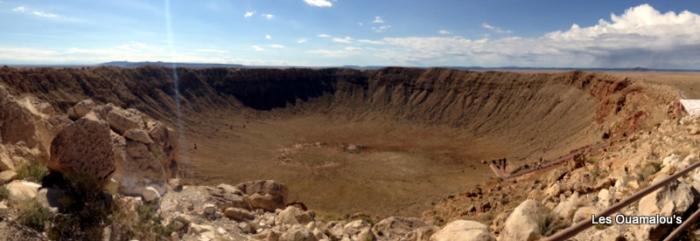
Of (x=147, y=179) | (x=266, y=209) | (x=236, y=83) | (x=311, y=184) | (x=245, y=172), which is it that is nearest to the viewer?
(x=147, y=179)

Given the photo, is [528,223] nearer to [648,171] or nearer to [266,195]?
[648,171]

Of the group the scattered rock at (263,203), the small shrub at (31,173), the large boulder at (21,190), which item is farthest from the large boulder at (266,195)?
the large boulder at (21,190)

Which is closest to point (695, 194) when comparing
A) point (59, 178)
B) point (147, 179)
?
point (59, 178)

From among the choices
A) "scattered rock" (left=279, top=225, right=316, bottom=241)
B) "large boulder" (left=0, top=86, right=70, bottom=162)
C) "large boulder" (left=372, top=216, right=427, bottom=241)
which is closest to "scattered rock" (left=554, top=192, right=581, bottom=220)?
"scattered rock" (left=279, top=225, right=316, bottom=241)

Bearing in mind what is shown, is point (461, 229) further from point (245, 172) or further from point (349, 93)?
point (349, 93)

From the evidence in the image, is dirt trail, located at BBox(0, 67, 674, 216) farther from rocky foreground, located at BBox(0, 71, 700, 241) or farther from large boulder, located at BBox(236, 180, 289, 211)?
rocky foreground, located at BBox(0, 71, 700, 241)

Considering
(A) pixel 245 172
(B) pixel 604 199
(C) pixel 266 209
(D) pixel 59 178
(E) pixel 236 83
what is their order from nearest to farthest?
1. (D) pixel 59 178
2. (B) pixel 604 199
3. (C) pixel 266 209
4. (A) pixel 245 172
5. (E) pixel 236 83
